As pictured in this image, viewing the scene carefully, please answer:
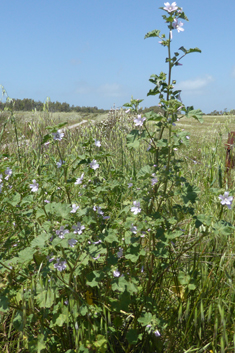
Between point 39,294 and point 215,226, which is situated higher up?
point 215,226

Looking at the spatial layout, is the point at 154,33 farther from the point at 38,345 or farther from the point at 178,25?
the point at 38,345

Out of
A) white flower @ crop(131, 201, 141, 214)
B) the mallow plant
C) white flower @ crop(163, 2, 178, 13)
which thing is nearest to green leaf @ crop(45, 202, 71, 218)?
the mallow plant

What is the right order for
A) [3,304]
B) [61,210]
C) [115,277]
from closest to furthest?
[3,304]
[61,210]
[115,277]

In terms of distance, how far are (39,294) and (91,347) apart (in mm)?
332

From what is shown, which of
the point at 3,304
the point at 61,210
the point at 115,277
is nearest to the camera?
the point at 3,304

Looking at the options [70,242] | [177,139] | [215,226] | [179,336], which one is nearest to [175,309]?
[179,336]

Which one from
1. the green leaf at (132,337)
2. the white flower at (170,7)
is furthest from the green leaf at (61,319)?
the white flower at (170,7)

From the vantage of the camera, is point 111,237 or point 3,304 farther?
point 111,237

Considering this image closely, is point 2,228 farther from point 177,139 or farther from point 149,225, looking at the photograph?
point 177,139

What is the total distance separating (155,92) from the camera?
1.50 m

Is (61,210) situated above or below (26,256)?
above

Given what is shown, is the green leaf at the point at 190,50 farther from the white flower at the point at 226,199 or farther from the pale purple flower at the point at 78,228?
the pale purple flower at the point at 78,228

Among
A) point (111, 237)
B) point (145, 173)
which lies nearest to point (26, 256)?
point (111, 237)

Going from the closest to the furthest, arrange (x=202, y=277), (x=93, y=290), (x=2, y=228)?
(x=202, y=277) → (x=93, y=290) → (x=2, y=228)
